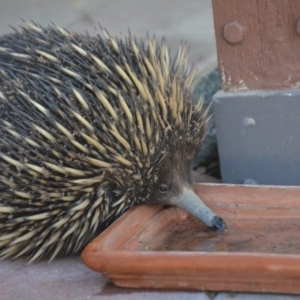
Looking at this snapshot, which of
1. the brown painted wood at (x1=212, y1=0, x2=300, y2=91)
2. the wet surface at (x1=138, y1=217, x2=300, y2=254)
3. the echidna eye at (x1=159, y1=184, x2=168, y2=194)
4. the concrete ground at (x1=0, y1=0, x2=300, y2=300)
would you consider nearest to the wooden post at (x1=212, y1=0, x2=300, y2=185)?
the brown painted wood at (x1=212, y1=0, x2=300, y2=91)

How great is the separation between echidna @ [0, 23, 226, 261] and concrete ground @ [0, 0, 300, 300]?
9cm

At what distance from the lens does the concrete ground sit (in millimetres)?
2238

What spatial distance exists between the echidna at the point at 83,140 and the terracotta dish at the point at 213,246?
0.32 ft

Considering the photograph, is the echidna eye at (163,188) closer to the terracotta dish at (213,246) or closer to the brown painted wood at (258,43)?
the terracotta dish at (213,246)

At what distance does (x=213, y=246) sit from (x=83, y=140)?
0.55 m

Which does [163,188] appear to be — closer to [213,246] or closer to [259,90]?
[213,246]

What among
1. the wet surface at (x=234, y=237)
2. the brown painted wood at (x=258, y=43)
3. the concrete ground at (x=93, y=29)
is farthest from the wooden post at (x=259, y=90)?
the concrete ground at (x=93, y=29)

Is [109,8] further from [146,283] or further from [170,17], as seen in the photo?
[146,283]

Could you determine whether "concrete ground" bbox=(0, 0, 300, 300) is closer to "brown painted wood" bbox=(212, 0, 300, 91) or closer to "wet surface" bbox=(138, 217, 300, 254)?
"wet surface" bbox=(138, 217, 300, 254)

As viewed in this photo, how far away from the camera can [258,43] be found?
9.18 feet

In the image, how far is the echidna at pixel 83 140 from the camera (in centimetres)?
228

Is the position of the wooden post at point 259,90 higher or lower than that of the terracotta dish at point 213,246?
higher

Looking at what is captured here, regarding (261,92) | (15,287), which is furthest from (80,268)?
(261,92)

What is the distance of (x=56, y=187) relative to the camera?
2320 millimetres
